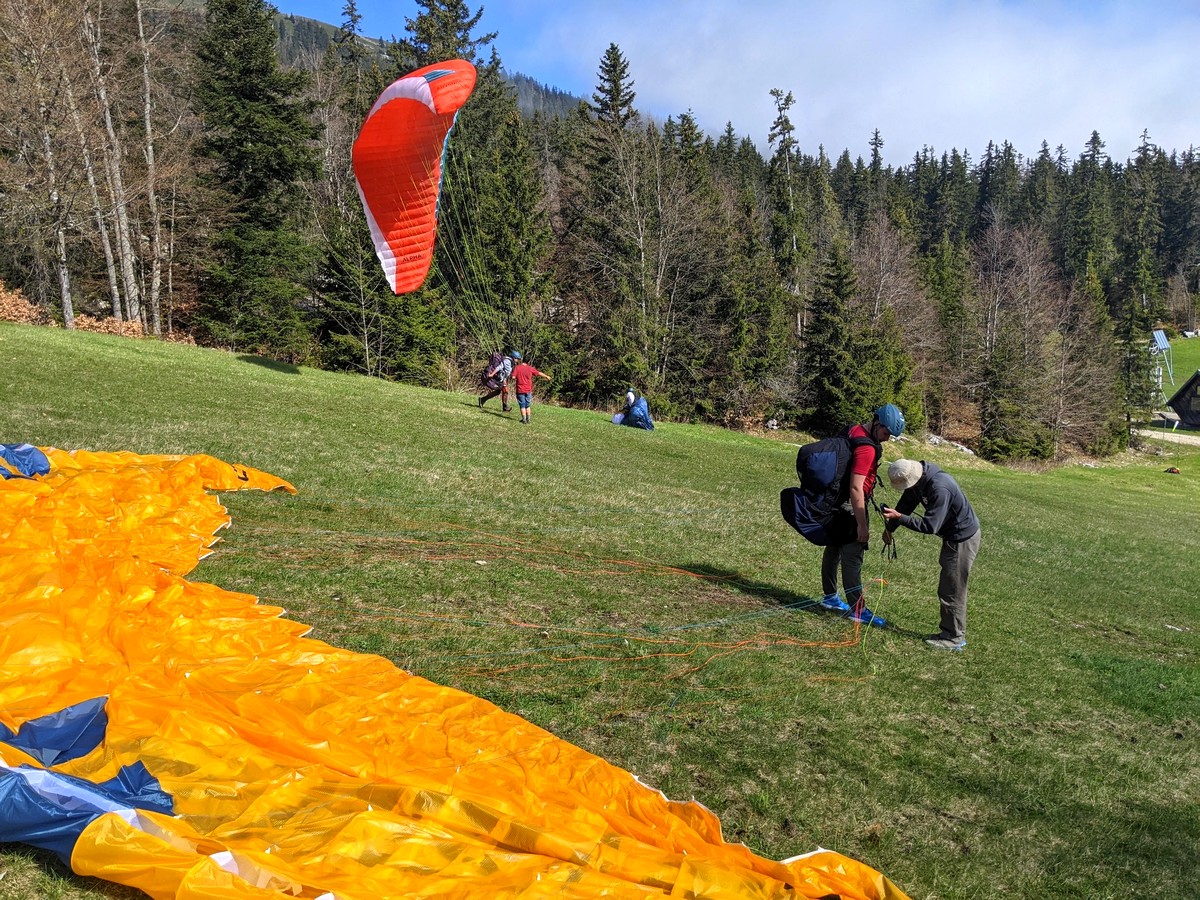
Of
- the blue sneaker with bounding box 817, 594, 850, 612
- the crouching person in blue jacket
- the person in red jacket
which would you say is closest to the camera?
the blue sneaker with bounding box 817, 594, 850, 612

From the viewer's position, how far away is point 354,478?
10.8 meters

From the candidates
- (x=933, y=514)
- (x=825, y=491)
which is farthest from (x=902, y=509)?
(x=825, y=491)

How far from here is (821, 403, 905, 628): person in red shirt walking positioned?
6.82 meters

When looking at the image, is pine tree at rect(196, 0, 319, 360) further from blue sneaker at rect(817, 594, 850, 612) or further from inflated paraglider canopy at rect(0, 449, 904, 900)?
blue sneaker at rect(817, 594, 850, 612)

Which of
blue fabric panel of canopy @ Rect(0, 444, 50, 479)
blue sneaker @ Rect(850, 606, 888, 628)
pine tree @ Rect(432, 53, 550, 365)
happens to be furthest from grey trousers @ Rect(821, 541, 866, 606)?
pine tree @ Rect(432, 53, 550, 365)

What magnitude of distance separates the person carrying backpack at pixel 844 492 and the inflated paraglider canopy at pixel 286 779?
3.92 metres

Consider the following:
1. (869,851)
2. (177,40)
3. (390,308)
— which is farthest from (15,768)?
(177,40)

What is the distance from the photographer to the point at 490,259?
34.6 m

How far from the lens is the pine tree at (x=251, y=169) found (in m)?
30.3

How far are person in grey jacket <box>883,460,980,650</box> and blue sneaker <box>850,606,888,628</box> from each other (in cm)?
50

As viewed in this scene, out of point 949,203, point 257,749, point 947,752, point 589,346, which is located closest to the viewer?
point 257,749

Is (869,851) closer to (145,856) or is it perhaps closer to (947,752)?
(947,752)

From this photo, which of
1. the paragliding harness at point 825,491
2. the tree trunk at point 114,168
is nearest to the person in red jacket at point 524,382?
the paragliding harness at point 825,491

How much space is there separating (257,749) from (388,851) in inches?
39.3
